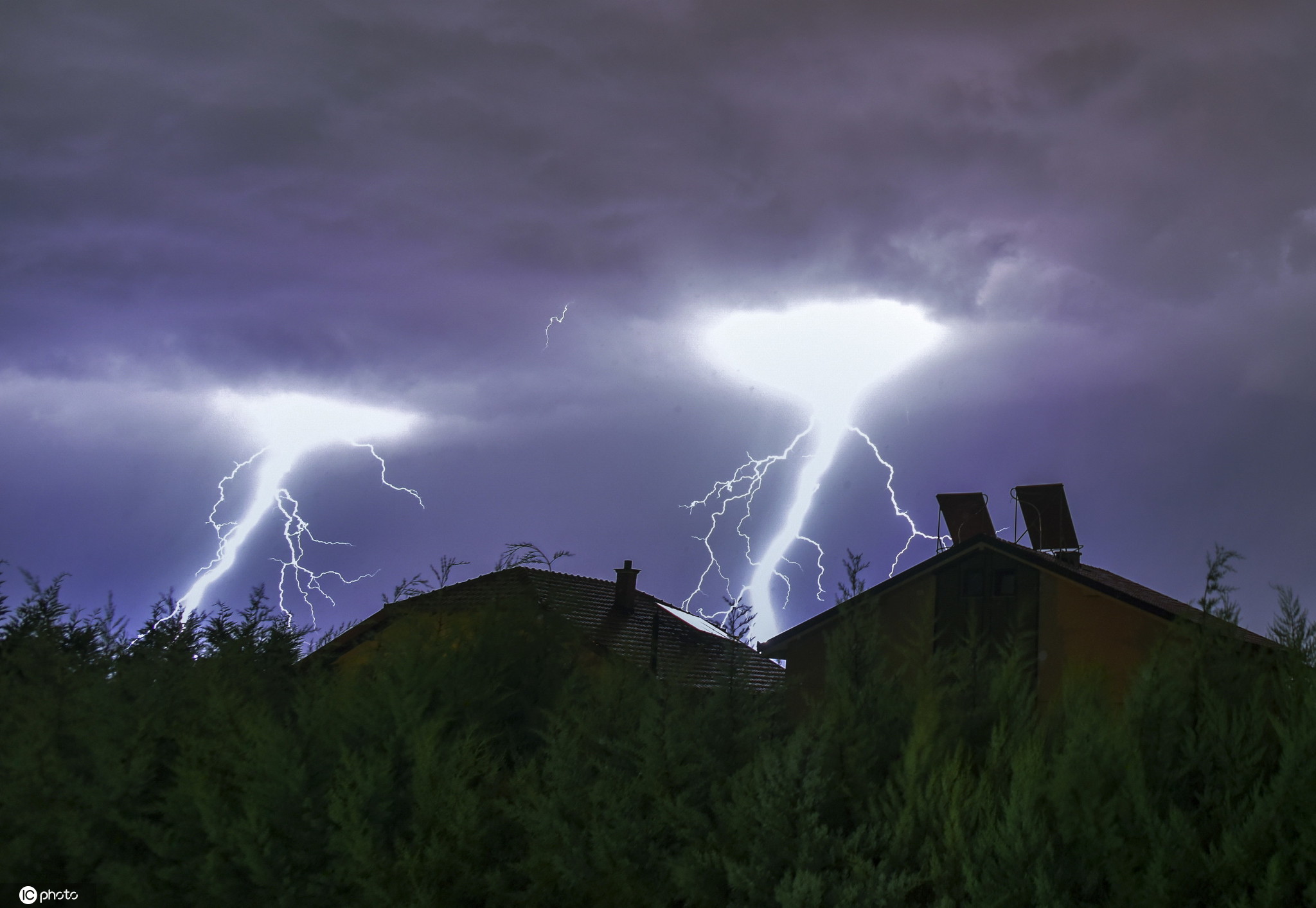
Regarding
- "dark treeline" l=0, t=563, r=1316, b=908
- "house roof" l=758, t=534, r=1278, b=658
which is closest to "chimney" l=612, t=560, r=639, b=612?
"house roof" l=758, t=534, r=1278, b=658

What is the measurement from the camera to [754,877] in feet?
12.8

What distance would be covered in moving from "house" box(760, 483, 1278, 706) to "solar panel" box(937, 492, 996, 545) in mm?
19

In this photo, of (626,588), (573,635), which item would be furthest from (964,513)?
(573,635)

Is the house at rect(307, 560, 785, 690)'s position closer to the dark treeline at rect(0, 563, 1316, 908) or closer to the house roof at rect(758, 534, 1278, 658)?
the dark treeline at rect(0, 563, 1316, 908)

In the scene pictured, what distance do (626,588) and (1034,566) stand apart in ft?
35.2

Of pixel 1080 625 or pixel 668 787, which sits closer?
pixel 668 787

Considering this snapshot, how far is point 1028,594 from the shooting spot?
22062 mm

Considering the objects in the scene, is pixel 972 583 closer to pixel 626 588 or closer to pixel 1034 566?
pixel 1034 566

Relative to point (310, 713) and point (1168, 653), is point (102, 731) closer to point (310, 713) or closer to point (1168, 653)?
point (310, 713)

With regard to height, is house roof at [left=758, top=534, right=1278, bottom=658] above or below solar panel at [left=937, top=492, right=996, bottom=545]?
below

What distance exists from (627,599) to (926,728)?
2323 centimetres

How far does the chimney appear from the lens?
88.1 ft

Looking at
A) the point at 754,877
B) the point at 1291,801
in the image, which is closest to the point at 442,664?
the point at 754,877

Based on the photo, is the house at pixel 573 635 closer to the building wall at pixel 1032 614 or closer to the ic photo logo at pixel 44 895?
the ic photo logo at pixel 44 895
